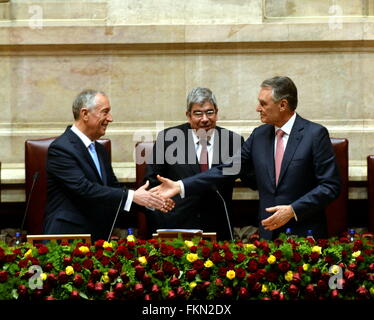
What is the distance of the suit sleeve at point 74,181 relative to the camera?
511 cm

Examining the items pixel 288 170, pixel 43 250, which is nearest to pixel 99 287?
pixel 43 250

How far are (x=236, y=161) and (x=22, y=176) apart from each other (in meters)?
1.75

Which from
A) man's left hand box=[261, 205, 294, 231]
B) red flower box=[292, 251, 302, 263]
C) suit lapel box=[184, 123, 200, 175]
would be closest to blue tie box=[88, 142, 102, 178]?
suit lapel box=[184, 123, 200, 175]

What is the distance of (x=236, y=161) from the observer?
5281 millimetres

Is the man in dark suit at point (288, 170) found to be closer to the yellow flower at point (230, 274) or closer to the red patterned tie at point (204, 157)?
the red patterned tie at point (204, 157)

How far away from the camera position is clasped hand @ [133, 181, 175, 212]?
16.8 ft

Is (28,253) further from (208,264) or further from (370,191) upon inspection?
(370,191)

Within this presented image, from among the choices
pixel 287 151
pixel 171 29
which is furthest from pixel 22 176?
pixel 287 151

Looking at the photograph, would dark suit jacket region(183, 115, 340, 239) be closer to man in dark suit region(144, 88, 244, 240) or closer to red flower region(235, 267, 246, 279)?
man in dark suit region(144, 88, 244, 240)

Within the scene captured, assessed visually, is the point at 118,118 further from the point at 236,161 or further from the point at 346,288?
the point at 346,288

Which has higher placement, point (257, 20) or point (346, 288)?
point (257, 20)

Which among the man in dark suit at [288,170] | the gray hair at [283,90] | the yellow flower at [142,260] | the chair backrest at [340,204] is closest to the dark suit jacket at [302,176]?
the man in dark suit at [288,170]

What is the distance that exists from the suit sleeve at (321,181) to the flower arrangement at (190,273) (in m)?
0.85
